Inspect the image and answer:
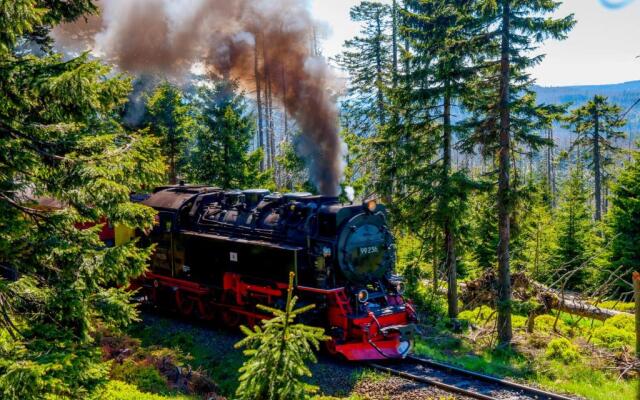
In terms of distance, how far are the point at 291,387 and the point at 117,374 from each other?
760 centimetres

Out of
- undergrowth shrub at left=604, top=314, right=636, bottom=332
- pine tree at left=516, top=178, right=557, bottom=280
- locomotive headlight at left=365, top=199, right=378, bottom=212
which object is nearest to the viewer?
locomotive headlight at left=365, top=199, right=378, bottom=212

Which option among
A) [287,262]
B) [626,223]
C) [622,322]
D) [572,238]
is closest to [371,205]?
[287,262]

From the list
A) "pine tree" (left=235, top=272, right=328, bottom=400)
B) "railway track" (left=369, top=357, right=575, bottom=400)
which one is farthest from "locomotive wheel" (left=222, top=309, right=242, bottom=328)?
"pine tree" (left=235, top=272, right=328, bottom=400)

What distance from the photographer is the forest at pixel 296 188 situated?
5582mm

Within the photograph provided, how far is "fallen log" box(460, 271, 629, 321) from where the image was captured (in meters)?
16.7

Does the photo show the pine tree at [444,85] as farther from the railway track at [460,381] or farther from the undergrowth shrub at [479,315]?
the railway track at [460,381]

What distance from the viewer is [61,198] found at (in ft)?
19.4

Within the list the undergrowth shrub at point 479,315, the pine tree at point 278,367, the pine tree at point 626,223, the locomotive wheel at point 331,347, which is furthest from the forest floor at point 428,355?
the pine tree at point 626,223

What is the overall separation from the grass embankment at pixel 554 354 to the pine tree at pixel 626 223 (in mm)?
6434

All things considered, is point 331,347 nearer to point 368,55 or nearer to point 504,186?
point 504,186

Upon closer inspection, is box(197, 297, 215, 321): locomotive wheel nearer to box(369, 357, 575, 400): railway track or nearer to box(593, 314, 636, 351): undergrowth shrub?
box(369, 357, 575, 400): railway track

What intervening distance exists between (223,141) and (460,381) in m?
15.0

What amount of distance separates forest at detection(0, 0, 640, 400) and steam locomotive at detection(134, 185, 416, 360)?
3.38 feet

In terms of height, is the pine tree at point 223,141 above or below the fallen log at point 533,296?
above
